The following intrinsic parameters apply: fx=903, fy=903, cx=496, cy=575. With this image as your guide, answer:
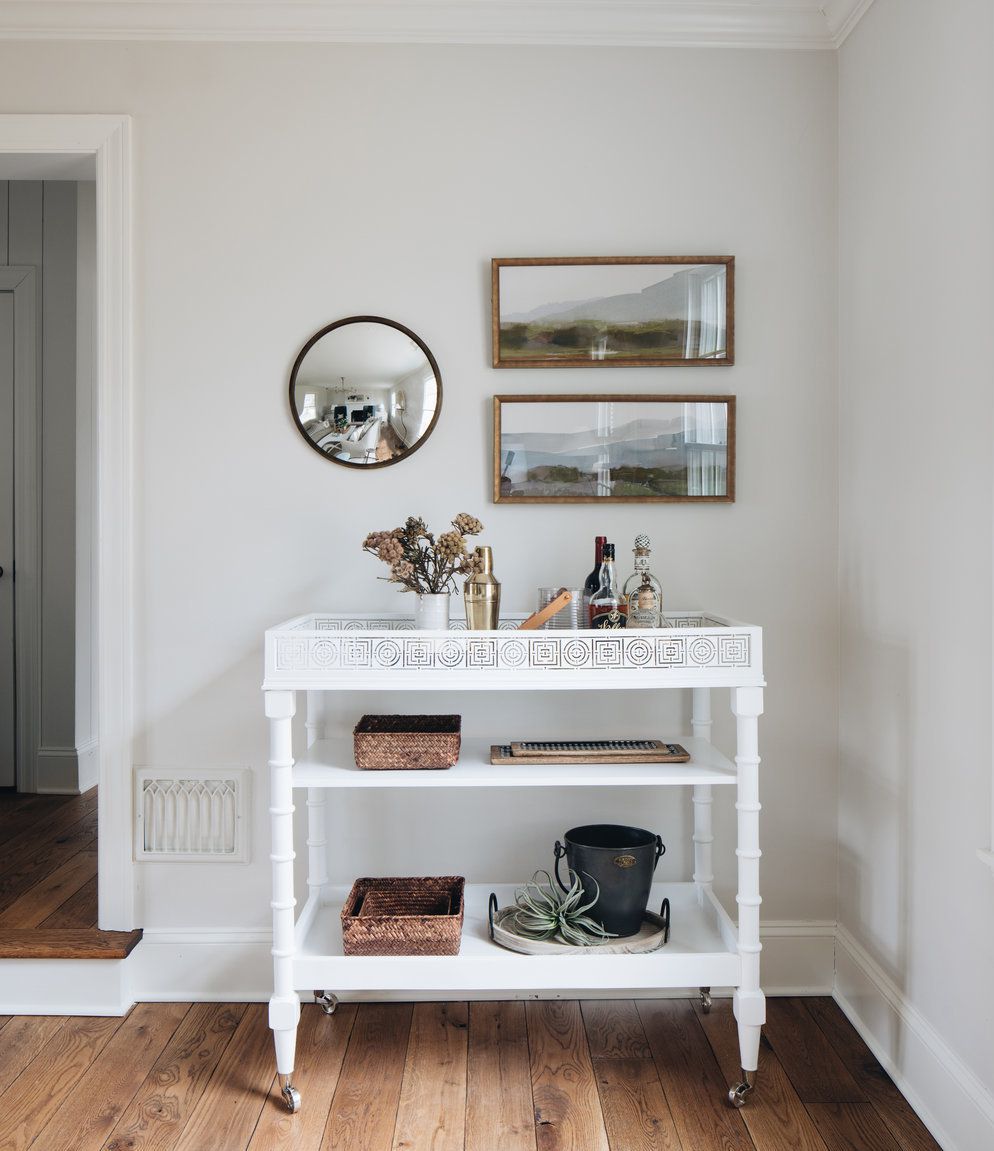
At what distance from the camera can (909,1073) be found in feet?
6.49

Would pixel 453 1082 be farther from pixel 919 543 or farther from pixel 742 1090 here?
pixel 919 543

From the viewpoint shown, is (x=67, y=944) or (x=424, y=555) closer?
(x=424, y=555)

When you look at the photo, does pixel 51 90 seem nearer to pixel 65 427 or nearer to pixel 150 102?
pixel 150 102

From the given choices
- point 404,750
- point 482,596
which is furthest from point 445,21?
point 404,750

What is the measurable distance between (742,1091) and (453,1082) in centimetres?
63

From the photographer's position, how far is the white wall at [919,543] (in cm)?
174

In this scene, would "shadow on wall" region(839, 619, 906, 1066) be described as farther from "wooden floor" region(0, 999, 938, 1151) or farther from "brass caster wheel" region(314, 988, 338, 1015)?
"brass caster wheel" region(314, 988, 338, 1015)

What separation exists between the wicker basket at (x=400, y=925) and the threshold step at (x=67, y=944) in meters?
0.64

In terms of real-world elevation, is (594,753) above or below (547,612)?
below

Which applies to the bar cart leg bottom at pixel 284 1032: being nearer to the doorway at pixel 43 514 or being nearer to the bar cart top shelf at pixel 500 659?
the bar cart top shelf at pixel 500 659

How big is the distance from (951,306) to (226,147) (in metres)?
1.85

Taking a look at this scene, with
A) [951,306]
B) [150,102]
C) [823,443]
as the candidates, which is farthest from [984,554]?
[150,102]

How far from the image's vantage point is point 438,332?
2.44 meters

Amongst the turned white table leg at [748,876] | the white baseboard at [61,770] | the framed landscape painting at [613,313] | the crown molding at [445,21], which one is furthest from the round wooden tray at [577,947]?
the white baseboard at [61,770]
